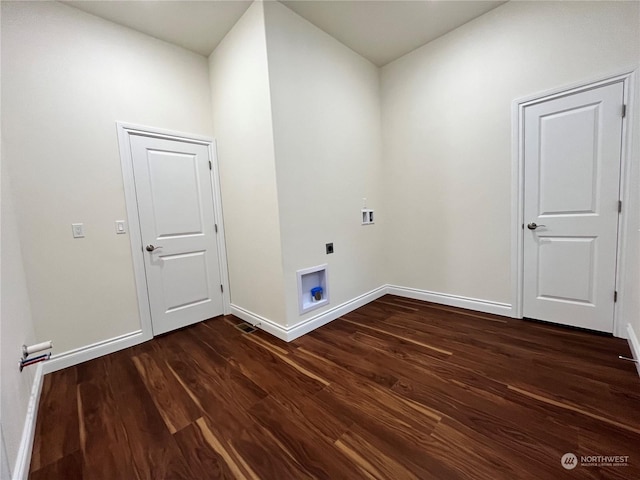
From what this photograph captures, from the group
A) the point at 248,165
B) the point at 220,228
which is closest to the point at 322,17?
the point at 248,165

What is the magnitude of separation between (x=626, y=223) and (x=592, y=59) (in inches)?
51.2

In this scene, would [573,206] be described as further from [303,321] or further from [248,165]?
[248,165]

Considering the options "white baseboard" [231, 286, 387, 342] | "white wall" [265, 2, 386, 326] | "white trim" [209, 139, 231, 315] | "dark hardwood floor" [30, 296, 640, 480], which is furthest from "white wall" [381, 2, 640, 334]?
"white trim" [209, 139, 231, 315]

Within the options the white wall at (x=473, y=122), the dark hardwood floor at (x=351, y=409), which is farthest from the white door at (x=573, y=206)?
the dark hardwood floor at (x=351, y=409)

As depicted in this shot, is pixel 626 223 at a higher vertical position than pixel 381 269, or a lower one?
higher

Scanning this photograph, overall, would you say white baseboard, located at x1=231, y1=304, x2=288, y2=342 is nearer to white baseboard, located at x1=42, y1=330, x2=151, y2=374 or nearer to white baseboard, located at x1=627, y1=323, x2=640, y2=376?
white baseboard, located at x1=42, y1=330, x2=151, y2=374

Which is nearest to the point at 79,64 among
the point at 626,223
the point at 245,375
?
the point at 245,375

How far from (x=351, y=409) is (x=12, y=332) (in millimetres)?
1858

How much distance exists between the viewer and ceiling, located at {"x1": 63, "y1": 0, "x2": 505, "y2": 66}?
7.04 feet

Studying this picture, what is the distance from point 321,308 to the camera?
103 inches

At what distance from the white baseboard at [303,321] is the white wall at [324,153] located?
0.21ft

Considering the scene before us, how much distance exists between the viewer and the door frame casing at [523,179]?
1903mm

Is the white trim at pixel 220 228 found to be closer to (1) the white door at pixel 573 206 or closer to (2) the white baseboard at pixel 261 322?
(2) the white baseboard at pixel 261 322

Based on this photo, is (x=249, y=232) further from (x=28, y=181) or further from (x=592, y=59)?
(x=592, y=59)
